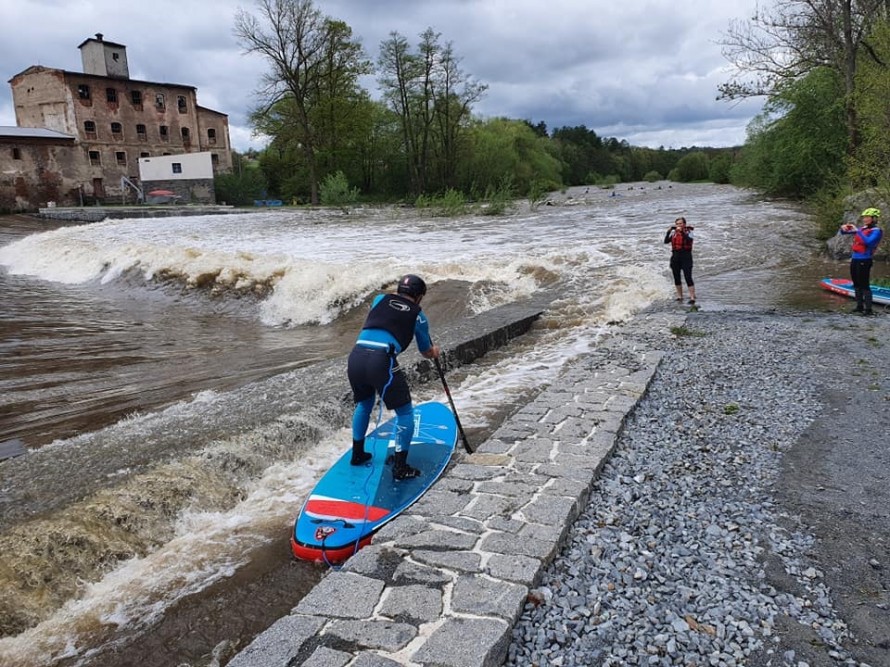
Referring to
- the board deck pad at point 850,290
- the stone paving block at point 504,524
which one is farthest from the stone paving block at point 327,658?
the board deck pad at point 850,290

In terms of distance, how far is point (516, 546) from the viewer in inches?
137

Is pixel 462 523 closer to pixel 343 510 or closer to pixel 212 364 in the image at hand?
pixel 343 510

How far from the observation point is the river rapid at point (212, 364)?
3918mm

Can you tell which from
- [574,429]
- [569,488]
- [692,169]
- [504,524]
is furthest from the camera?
[692,169]

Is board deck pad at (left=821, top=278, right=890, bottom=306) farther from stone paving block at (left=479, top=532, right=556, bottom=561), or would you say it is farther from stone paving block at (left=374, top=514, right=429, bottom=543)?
stone paving block at (left=374, top=514, right=429, bottom=543)

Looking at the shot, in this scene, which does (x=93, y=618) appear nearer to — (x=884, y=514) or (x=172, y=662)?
(x=172, y=662)

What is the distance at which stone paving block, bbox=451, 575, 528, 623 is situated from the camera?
2.94 metres

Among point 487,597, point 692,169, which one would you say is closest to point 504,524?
point 487,597

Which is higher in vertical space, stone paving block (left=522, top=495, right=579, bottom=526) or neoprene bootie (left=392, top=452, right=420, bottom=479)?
stone paving block (left=522, top=495, right=579, bottom=526)

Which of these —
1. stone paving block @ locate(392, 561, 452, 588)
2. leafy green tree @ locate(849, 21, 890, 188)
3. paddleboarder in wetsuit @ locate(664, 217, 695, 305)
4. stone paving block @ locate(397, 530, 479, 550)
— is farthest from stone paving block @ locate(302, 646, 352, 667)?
leafy green tree @ locate(849, 21, 890, 188)

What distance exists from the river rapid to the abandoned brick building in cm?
2298

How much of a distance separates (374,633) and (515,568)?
841 mm

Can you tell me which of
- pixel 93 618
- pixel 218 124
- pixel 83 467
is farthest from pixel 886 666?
pixel 218 124

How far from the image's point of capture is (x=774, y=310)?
1091 centimetres
